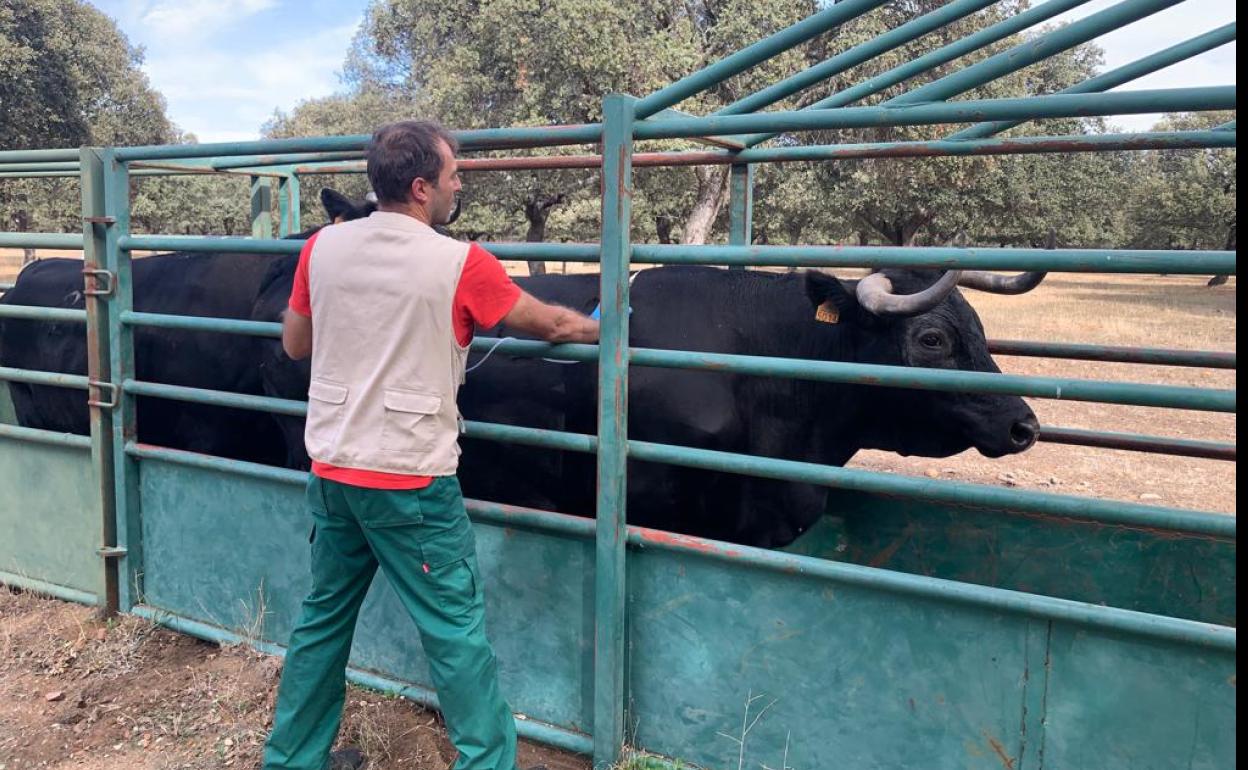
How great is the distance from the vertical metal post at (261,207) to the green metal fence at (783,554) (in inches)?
57.7

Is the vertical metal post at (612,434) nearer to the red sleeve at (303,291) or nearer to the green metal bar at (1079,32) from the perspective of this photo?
the red sleeve at (303,291)

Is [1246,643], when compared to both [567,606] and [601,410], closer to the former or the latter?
[601,410]

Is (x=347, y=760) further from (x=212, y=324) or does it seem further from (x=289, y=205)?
(x=289, y=205)

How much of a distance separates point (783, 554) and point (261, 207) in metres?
4.56

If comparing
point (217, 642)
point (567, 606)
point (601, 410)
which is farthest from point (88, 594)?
point (601, 410)

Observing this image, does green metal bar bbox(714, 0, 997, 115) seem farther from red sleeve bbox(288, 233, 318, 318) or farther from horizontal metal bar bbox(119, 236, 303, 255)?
horizontal metal bar bbox(119, 236, 303, 255)

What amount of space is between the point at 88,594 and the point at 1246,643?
473 centimetres

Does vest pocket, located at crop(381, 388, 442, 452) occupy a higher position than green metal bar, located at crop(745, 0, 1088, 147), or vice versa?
green metal bar, located at crop(745, 0, 1088, 147)

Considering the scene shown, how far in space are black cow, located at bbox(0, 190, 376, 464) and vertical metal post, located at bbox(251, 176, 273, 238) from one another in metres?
0.37

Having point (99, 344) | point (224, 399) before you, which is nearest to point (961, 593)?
point (224, 399)

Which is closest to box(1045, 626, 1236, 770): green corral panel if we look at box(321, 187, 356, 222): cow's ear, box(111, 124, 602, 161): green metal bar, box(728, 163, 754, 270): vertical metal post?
box(111, 124, 602, 161): green metal bar

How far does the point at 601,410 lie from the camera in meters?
3.19

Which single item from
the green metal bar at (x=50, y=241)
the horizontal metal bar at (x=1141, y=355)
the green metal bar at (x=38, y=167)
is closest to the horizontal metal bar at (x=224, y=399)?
the green metal bar at (x=50, y=241)

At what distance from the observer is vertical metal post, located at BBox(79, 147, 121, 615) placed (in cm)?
434
